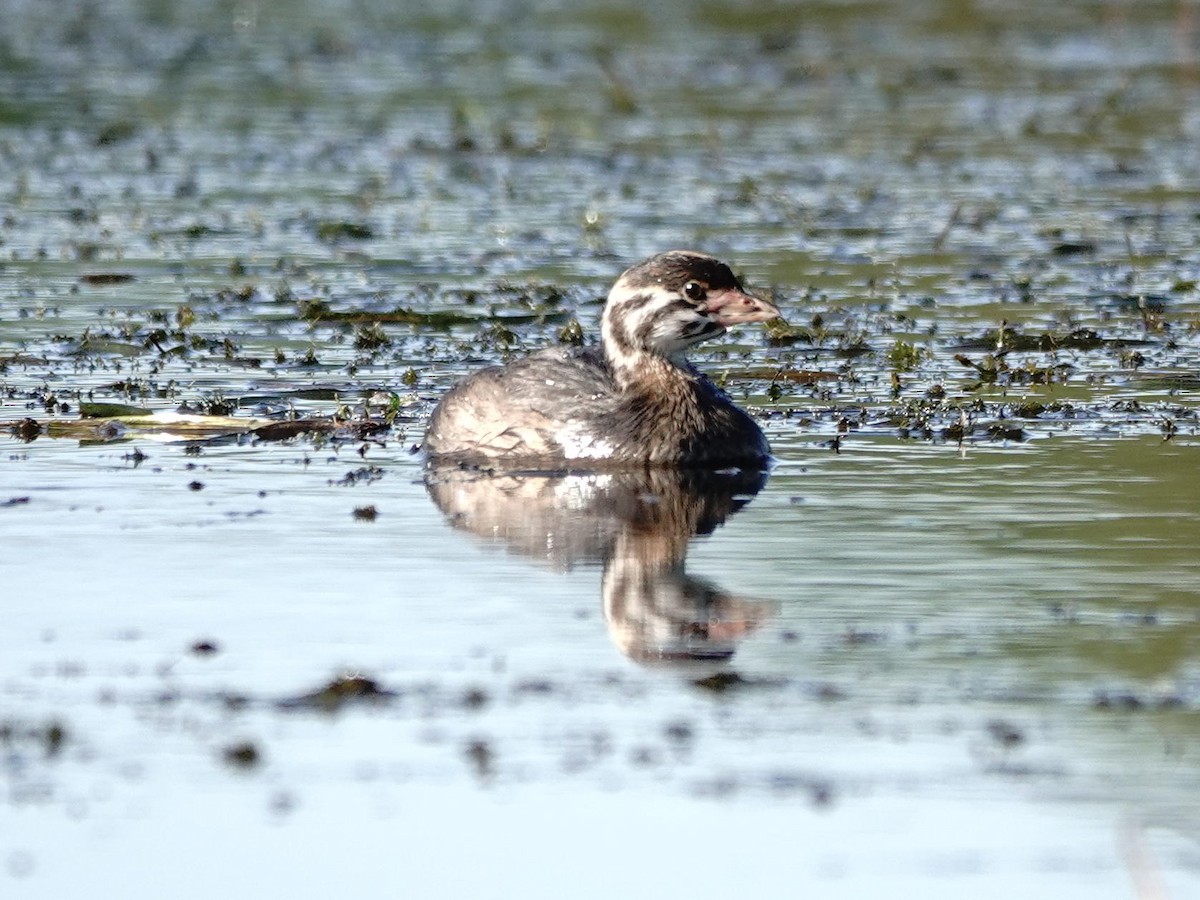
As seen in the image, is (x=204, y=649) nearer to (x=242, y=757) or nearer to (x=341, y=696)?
(x=341, y=696)

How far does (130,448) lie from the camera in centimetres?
1393

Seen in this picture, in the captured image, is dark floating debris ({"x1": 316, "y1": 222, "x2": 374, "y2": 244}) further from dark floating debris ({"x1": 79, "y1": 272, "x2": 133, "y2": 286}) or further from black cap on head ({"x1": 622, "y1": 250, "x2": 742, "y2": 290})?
black cap on head ({"x1": 622, "y1": 250, "x2": 742, "y2": 290})

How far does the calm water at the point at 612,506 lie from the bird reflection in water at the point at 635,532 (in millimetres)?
35

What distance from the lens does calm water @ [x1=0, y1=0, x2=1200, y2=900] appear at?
313 inches

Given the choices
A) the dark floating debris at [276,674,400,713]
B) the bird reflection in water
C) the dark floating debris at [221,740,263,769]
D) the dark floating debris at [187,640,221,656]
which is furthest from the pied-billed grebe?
the dark floating debris at [221,740,263,769]

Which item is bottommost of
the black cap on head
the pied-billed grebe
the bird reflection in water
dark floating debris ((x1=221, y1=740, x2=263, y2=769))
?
dark floating debris ((x1=221, y1=740, x2=263, y2=769))

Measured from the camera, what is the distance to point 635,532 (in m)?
11.9

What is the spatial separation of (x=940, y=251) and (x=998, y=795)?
1381 centimetres

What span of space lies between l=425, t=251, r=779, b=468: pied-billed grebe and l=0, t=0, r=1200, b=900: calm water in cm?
37

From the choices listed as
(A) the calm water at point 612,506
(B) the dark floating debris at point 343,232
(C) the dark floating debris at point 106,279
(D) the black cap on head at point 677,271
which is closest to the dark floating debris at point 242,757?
(A) the calm water at point 612,506

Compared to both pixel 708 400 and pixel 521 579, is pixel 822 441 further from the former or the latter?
pixel 521 579

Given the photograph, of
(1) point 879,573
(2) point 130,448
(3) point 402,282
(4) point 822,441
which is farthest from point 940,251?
(1) point 879,573

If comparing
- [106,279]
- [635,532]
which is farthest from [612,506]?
[106,279]

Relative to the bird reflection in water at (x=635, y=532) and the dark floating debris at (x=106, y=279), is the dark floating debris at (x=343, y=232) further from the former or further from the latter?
the bird reflection in water at (x=635, y=532)
